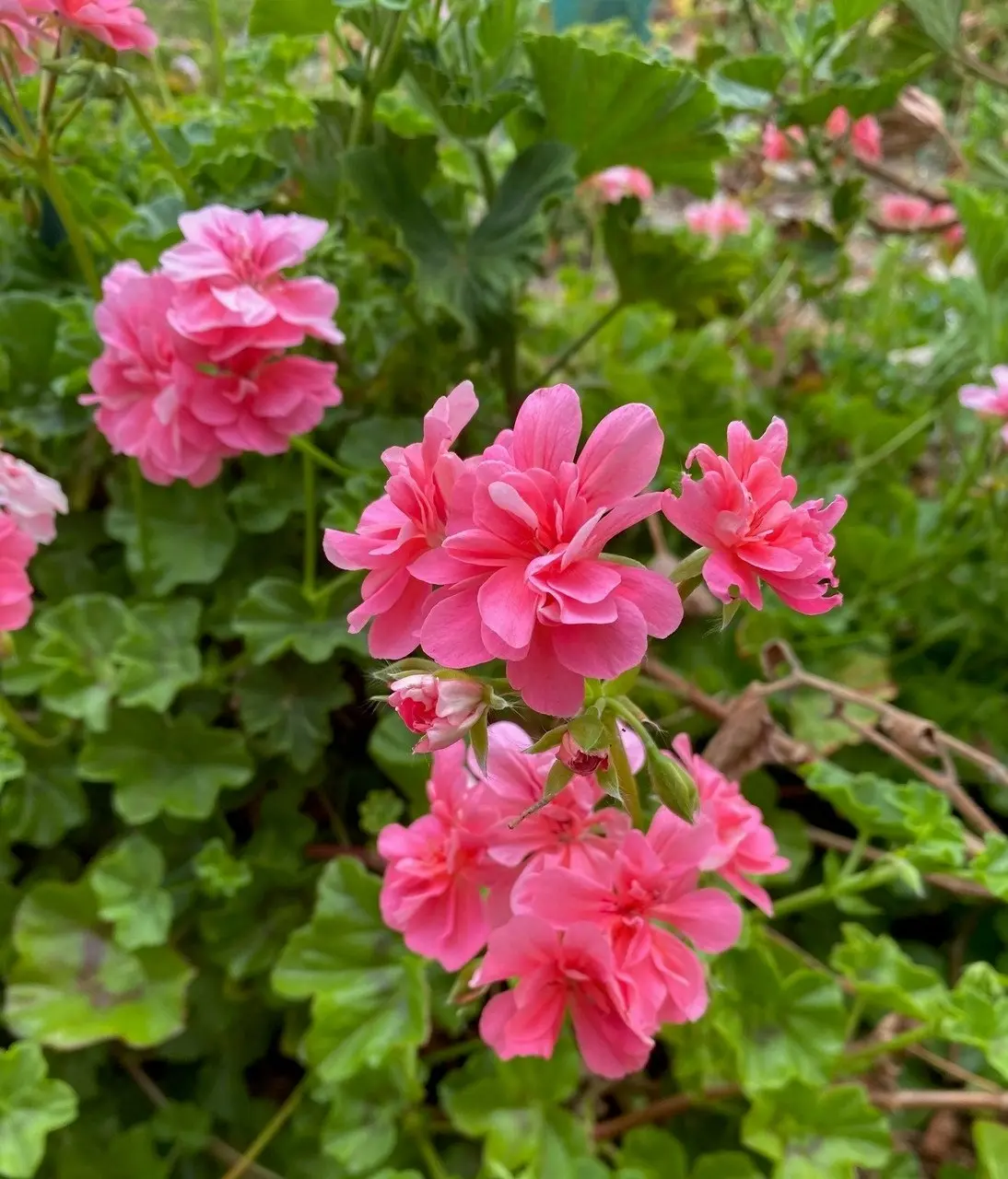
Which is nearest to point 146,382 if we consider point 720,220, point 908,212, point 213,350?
point 213,350

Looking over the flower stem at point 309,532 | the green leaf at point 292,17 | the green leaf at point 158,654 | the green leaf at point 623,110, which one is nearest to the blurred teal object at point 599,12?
the green leaf at point 623,110

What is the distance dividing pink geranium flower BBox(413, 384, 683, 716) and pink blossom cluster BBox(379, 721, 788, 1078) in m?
0.11

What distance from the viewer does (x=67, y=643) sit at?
997 mm

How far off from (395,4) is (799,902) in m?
0.84

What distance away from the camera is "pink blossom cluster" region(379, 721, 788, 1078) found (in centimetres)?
50

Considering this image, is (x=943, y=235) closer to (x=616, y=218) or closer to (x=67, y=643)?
(x=616, y=218)

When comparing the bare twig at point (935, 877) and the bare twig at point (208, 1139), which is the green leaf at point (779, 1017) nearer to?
the bare twig at point (935, 877)

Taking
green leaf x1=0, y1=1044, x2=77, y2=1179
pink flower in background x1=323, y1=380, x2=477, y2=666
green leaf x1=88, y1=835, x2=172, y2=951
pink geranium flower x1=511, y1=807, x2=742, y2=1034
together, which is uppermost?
pink flower in background x1=323, y1=380, x2=477, y2=666

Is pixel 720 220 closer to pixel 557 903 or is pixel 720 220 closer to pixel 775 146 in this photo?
pixel 775 146

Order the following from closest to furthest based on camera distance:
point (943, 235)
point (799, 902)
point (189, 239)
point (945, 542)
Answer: point (189, 239), point (799, 902), point (945, 542), point (943, 235)

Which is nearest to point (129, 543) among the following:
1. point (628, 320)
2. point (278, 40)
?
Result: point (278, 40)

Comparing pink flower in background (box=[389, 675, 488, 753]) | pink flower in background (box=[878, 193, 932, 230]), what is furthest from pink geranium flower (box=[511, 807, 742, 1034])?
pink flower in background (box=[878, 193, 932, 230])

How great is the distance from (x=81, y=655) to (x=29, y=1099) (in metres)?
0.42

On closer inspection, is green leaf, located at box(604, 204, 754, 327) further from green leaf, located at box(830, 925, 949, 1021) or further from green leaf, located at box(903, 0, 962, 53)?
green leaf, located at box(830, 925, 949, 1021)
